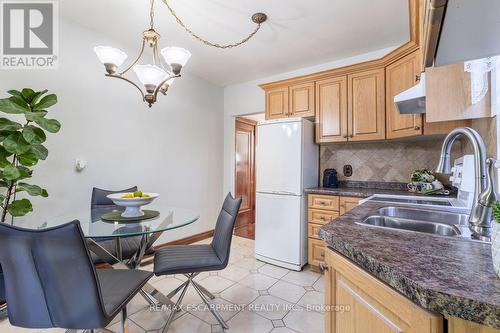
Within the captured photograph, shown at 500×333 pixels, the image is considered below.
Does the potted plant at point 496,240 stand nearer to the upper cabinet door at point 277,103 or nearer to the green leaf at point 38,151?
the green leaf at point 38,151

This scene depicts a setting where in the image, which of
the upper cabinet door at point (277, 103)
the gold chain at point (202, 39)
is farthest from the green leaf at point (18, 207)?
the upper cabinet door at point (277, 103)

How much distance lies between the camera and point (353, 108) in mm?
2707

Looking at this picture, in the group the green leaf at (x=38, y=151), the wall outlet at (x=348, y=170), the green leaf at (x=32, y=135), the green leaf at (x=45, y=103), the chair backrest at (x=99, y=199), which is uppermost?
the green leaf at (x=45, y=103)

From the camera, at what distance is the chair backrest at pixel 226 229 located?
1.74 metres

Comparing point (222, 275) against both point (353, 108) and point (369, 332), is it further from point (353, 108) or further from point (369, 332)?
point (353, 108)

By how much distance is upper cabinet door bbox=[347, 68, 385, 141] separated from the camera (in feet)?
8.36

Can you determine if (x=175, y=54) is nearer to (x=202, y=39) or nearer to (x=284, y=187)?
(x=202, y=39)

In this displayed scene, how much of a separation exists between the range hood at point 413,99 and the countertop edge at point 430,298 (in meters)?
1.22

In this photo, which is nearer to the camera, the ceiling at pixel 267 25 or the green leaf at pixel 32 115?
the green leaf at pixel 32 115

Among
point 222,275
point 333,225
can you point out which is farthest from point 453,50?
point 222,275

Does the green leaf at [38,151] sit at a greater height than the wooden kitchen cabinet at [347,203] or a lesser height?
greater

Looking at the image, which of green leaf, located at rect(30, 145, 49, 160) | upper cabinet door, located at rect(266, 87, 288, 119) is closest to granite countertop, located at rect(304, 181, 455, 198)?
upper cabinet door, located at rect(266, 87, 288, 119)

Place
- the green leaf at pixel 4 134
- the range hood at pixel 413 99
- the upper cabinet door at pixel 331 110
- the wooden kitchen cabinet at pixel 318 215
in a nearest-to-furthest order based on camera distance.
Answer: the range hood at pixel 413 99, the green leaf at pixel 4 134, the wooden kitchen cabinet at pixel 318 215, the upper cabinet door at pixel 331 110

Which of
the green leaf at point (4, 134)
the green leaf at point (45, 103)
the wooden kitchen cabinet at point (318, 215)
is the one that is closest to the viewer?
the green leaf at point (4, 134)
